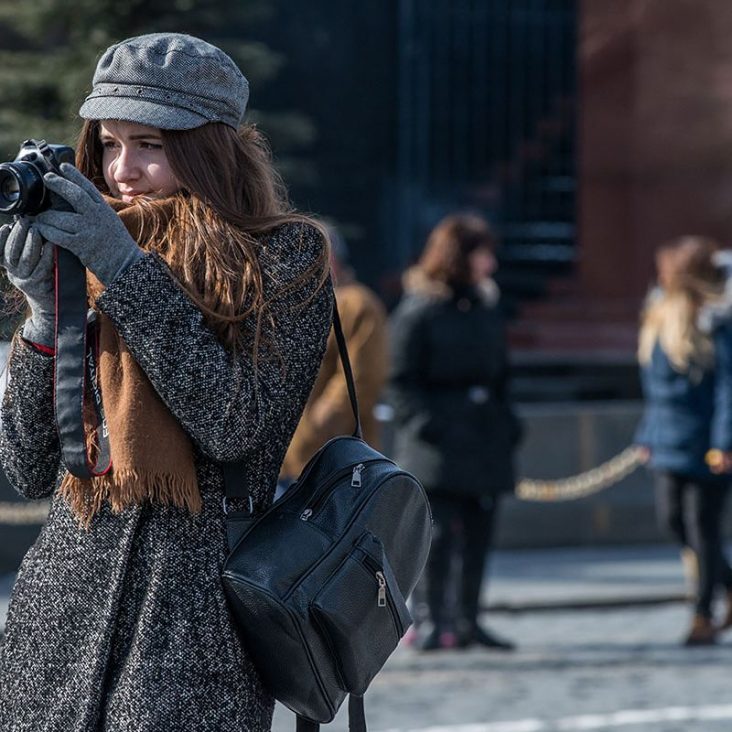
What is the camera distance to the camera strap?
223 cm

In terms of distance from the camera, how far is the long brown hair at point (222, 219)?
2.30 metres

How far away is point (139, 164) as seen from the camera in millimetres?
2406

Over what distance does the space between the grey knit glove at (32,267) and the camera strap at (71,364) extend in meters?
0.03

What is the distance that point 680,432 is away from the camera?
723 cm

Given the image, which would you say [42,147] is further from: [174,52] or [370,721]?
[370,721]

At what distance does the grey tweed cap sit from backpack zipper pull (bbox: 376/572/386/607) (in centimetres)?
72

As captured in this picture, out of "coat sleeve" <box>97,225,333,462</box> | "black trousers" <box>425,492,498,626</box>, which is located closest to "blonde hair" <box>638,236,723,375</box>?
"black trousers" <box>425,492,498,626</box>

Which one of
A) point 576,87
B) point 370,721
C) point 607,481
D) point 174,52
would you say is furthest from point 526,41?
point 174,52

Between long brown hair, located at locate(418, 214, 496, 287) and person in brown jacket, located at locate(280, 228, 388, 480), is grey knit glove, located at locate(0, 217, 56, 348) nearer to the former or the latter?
person in brown jacket, located at locate(280, 228, 388, 480)

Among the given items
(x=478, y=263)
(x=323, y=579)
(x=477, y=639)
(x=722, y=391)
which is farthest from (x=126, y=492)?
(x=722, y=391)

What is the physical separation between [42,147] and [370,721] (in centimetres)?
399

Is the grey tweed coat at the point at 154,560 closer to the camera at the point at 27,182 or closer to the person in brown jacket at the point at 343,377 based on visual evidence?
the camera at the point at 27,182

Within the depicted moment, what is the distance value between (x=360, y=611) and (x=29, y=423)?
562 millimetres

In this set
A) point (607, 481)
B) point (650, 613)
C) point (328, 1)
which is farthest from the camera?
point (328, 1)
